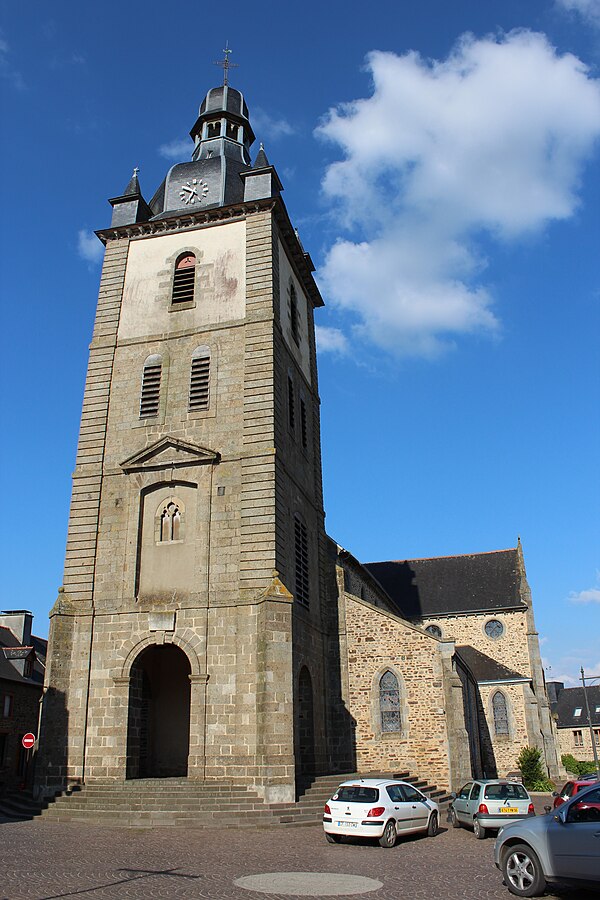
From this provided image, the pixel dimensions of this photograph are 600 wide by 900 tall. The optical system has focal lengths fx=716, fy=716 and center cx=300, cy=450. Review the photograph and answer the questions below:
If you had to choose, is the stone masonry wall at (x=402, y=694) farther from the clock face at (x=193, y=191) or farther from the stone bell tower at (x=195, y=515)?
the clock face at (x=193, y=191)

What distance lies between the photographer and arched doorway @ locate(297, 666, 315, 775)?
20.8 meters

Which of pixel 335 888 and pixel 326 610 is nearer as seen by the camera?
pixel 335 888

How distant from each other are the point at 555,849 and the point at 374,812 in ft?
16.9

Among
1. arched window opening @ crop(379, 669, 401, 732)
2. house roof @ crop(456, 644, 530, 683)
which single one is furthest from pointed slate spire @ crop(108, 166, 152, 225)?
house roof @ crop(456, 644, 530, 683)

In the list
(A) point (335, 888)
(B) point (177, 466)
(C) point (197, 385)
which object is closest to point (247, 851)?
(A) point (335, 888)

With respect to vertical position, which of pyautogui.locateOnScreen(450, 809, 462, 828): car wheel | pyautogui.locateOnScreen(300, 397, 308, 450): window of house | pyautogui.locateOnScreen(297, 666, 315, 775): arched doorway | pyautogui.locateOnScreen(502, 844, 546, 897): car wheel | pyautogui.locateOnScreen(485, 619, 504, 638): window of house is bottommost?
pyautogui.locateOnScreen(450, 809, 462, 828): car wheel

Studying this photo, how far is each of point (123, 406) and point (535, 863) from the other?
A: 17.5m

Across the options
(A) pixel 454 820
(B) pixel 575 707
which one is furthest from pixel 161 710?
(B) pixel 575 707

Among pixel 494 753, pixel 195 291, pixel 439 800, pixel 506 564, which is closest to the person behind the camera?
pixel 439 800

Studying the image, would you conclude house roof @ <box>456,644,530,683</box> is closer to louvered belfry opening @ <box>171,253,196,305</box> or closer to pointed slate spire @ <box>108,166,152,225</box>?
louvered belfry opening @ <box>171,253,196,305</box>

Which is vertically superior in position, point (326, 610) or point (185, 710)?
point (326, 610)

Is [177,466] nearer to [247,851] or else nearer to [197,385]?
[197,385]

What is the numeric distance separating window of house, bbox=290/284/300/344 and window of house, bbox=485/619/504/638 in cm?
2053

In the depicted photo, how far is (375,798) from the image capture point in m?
13.0
